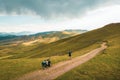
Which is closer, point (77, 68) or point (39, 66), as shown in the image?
point (77, 68)

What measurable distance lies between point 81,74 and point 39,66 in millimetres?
12869

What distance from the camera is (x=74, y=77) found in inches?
1722

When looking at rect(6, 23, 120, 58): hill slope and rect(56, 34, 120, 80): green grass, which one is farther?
rect(6, 23, 120, 58): hill slope

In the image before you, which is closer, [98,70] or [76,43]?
[98,70]

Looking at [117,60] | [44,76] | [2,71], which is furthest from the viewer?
[117,60]

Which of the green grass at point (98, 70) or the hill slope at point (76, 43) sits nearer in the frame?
the green grass at point (98, 70)

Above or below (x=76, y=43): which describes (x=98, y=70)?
below

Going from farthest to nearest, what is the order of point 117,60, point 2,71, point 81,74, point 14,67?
point 117,60 → point 14,67 → point 2,71 → point 81,74

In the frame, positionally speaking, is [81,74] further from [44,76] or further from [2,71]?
[2,71]

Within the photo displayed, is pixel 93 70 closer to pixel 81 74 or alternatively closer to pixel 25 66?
pixel 81 74

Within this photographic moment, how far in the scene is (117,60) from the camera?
5834 cm

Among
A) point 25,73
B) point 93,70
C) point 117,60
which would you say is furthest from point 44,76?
point 117,60

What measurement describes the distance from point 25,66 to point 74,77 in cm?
1560

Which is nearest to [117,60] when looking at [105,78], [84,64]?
[84,64]
